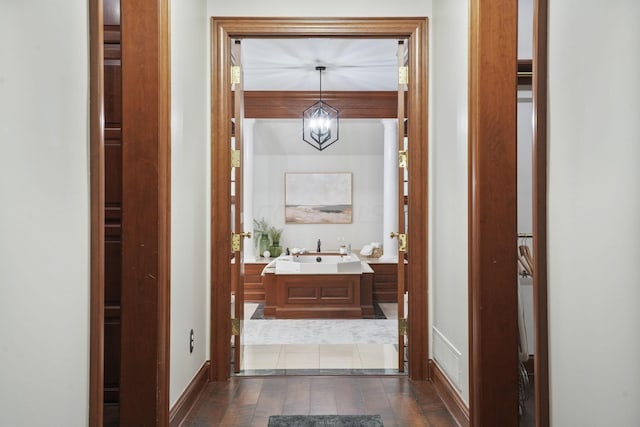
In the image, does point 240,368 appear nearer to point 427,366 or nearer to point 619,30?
point 427,366

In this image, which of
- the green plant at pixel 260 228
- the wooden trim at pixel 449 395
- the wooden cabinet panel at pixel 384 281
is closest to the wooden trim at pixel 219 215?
the wooden trim at pixel 449 395

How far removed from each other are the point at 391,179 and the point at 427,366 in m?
4.43

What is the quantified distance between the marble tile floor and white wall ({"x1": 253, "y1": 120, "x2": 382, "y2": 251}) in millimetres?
2711

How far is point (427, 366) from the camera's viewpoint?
10.7ft

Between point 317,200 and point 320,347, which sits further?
point 317,200

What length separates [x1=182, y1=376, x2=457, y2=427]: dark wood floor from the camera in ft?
8.63

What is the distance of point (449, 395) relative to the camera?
2.76m

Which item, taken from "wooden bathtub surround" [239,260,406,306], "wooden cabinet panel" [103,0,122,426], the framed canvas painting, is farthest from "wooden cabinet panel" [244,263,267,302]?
"wooden cabinet panel" [103,0,122,426]

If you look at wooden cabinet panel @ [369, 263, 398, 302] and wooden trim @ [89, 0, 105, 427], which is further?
wooden cabinet panel @ [369, 263, 398, 302]

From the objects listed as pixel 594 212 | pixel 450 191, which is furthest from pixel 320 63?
pixel 594 212

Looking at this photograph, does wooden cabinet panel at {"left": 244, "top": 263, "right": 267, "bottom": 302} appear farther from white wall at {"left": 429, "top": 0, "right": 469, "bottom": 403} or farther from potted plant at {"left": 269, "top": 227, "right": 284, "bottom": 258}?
white wall at {"left": 429, "top": 0, "right": 469, "bottom": 403}

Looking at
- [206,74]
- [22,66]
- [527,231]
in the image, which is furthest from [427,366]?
[22,66]

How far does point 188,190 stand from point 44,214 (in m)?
1.58

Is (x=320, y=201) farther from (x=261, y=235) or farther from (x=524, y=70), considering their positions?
(x=524, y=70)
